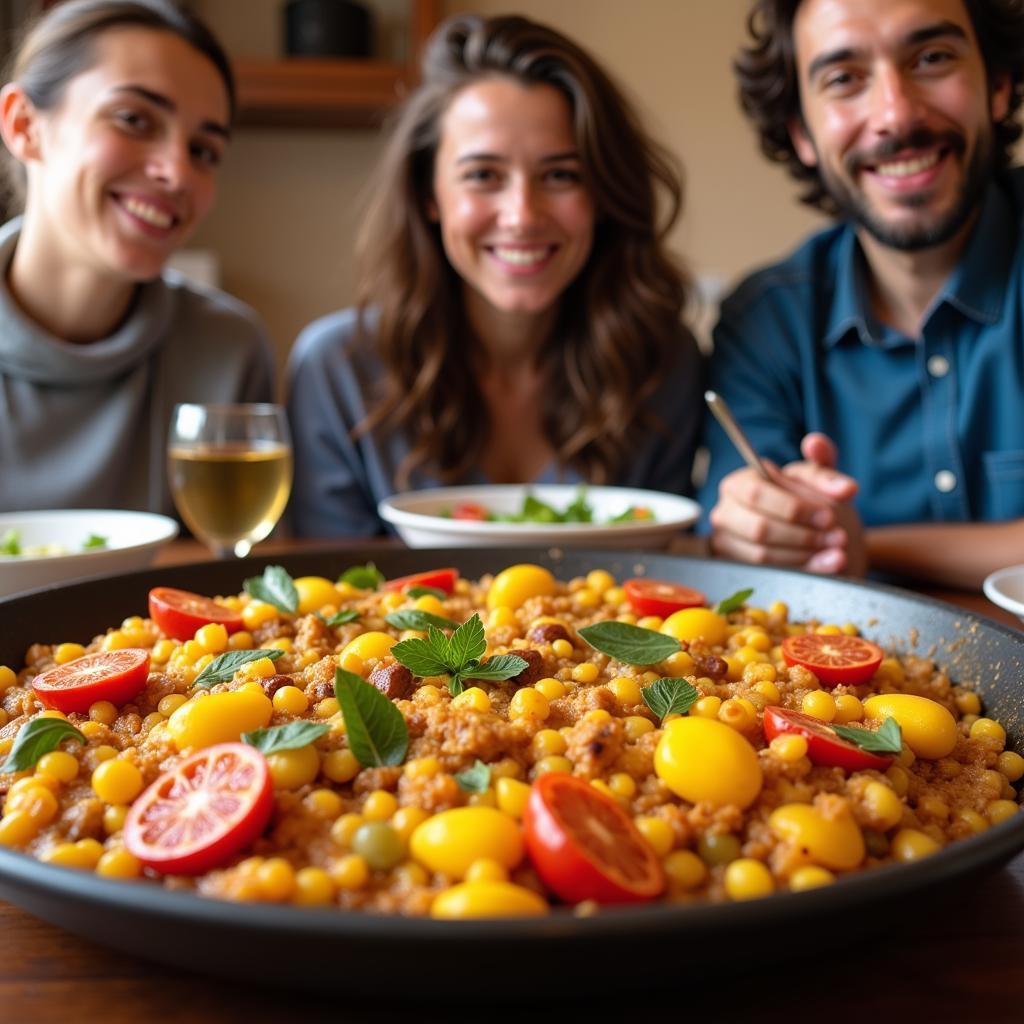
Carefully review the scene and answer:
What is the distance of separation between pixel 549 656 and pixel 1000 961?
0.53 metres

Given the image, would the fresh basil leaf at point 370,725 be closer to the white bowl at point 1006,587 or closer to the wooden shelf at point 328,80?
the white bowl at point 1006,587

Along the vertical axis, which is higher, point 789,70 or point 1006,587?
point 789,70

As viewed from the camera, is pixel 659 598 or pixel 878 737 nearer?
pixel 878 737

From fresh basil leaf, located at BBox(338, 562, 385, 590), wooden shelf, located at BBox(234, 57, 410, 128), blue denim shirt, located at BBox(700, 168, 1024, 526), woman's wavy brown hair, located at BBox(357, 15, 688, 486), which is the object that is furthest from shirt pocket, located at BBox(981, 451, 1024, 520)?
wooden shelf, located at BBox(234, 57, 410, 128)

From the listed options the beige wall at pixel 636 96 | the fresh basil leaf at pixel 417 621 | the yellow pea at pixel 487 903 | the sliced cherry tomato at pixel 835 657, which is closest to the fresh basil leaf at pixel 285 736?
the yellow pea at pixel 487 903

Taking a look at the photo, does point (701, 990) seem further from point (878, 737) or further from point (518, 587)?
point (518, 587)

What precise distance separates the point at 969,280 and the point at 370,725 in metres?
2.29

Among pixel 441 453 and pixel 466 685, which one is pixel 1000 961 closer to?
pixel 466 685

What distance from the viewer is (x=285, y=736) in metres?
0.82

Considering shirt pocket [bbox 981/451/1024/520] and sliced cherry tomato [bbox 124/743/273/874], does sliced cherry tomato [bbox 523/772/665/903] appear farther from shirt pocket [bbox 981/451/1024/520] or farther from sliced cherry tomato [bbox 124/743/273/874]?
shirt pocket [bbox 981/451/1024/520]

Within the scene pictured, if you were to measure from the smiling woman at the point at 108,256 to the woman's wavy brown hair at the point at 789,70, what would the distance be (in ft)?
4.75

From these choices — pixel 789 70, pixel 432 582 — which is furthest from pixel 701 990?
pixel 789 70

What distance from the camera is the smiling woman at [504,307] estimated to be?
2.58 meters

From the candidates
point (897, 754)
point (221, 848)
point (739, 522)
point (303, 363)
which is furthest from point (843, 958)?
point (303, 363)
